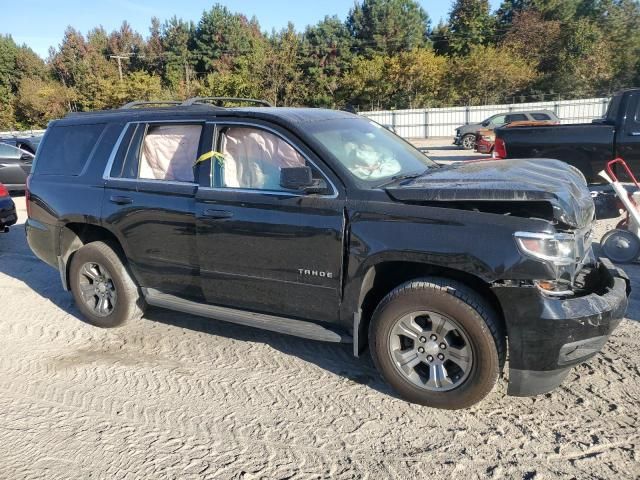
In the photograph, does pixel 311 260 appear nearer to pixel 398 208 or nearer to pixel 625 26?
pixel 398 208

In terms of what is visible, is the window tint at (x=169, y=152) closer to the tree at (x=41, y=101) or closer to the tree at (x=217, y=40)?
the tree at (x=41, y=101)

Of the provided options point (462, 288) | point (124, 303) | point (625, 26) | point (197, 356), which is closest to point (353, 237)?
point (462, 288)

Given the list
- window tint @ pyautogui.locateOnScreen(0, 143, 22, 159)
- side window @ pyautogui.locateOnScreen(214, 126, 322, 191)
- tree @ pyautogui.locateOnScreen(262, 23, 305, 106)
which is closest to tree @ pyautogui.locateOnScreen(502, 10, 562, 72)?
tree @ pyautogui.locateOnScreen(262, 23, 305, 106)

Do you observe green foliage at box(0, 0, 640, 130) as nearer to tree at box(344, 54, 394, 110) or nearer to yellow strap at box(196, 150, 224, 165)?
tree at box(344, 54, 394, 110)

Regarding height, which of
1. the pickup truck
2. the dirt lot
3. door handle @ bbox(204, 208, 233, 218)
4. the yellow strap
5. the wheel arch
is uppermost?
the pickup truck

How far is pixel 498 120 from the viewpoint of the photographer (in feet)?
76.3

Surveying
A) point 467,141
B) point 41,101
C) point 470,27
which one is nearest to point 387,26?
point 470,27

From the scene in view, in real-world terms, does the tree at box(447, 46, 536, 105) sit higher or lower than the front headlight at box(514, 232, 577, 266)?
higher

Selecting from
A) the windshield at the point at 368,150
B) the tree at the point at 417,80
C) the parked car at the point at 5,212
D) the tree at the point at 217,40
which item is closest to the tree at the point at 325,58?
the tree at the point at 417,80

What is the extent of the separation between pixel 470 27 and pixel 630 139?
56486mm

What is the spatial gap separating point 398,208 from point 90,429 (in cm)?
239

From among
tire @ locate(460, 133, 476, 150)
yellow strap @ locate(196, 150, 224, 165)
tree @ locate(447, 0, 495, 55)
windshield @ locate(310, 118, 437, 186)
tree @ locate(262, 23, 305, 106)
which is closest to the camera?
windshield @ locate(310, 118, 437, 186)

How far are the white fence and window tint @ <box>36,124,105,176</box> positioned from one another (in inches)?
1258

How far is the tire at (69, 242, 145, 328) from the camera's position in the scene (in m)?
5.02
